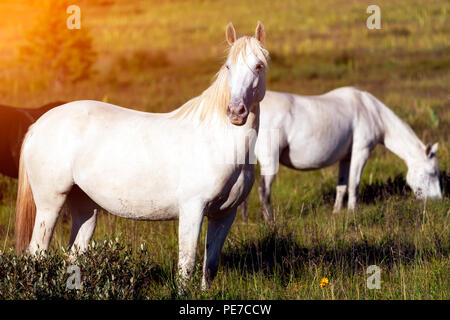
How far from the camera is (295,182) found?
9844 millimetres

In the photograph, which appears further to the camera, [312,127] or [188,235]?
[312,127]

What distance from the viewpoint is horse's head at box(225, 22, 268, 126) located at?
13.6 ft

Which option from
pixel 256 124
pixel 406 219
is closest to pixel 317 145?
pixel 406 219

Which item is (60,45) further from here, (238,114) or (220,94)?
(238,114)

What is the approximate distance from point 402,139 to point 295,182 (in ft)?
5.80

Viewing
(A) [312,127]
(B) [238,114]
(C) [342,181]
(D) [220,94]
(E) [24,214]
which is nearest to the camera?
(B) [238,114]

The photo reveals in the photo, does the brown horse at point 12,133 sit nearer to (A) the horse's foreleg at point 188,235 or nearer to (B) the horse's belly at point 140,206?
(B) the horse's belly at point 140,206

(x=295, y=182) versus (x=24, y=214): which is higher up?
(x=295, y=182)

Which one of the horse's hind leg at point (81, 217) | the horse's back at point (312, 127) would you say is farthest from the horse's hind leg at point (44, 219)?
the horse's back at point (312, 127)

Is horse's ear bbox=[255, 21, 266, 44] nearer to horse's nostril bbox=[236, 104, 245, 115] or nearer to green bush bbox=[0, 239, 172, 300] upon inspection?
horse's nostril bbox=[236, 104, 245, 115]

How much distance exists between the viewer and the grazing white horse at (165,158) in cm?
438

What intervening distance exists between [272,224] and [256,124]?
161cm

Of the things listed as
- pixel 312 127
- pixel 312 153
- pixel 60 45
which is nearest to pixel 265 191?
pixel 312 153

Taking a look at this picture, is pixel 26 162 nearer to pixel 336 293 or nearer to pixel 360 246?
pixel 336 293
